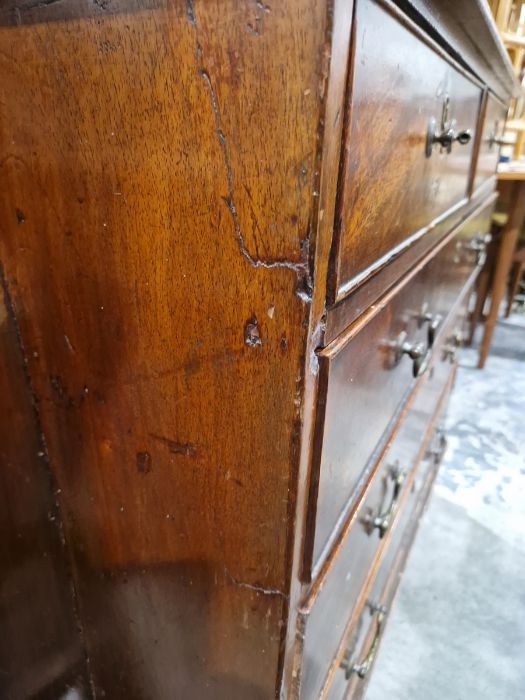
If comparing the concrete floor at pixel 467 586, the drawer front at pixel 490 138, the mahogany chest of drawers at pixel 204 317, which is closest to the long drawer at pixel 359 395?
the mahogany chest of drawers at pixel 204 317

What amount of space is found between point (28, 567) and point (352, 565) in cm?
36

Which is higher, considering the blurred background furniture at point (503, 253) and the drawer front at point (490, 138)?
the drawer front at point (490, 138)

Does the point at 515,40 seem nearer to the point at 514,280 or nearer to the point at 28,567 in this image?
the point at 514,280

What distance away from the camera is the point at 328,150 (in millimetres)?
313

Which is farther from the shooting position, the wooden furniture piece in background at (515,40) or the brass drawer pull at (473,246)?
the wooden furniture piece in background at (515,40)

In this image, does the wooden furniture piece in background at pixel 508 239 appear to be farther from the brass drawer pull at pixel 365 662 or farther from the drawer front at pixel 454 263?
the brass drawer pull at pixel 365 662

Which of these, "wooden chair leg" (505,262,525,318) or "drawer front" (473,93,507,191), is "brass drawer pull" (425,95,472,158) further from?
"wooden chair leg" (505,262,525,318)

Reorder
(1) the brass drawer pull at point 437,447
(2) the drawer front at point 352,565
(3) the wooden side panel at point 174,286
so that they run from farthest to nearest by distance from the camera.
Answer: (1) the brass drawer pull at point 437,447 → (2) the drawer front at point 352,565 → (3) the wooden side panel at point 174,286

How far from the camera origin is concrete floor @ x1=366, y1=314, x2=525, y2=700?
102 centimetres

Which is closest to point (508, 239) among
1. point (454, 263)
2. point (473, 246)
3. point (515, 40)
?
point (515, 40)

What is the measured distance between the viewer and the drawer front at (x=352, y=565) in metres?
0.50

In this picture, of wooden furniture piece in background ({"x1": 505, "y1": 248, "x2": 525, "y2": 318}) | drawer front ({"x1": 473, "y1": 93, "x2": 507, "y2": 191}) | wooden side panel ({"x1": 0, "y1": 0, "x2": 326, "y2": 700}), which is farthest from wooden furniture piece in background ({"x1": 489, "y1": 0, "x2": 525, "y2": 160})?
wooden side panel ({"x1": 0, "y1": 0, "x2": 326, "y2": 700})

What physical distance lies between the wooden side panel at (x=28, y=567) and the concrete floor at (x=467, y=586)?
2.04ft

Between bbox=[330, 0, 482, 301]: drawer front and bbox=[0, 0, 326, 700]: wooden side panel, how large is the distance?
0.18ft
